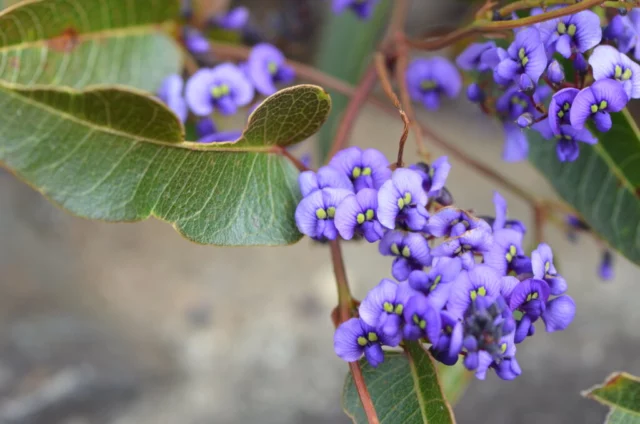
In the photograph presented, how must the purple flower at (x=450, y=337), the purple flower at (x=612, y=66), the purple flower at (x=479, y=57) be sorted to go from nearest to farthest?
1. the purple flower at (x=450, y=337)
2. the purple flower at (x=612, y=66)
3. the purple flower at (x=479, y=57)

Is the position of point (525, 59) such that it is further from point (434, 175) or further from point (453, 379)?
point (453, 379)

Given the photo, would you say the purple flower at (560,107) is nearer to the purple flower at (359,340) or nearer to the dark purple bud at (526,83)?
the dark purple bud at (526,83)

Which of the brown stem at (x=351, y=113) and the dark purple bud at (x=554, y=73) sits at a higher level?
the dark purple bud at (x=554, y=73)

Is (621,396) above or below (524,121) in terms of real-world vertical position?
below

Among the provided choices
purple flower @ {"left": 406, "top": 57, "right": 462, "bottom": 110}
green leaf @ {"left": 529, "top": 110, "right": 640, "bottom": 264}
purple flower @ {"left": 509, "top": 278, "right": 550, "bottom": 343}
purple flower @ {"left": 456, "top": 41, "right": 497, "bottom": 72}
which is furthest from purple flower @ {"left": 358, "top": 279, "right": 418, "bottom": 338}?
purple flower @ {"left": 406, "top": 57, "right": 462, "bottom": 110}

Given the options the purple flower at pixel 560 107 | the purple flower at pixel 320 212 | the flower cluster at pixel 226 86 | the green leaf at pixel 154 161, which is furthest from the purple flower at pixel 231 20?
the purple flower at pixel 560 107

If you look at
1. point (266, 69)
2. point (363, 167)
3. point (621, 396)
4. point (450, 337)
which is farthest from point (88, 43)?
point (621, 396)

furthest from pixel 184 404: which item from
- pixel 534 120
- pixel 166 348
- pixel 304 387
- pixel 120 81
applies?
pixel 534 120

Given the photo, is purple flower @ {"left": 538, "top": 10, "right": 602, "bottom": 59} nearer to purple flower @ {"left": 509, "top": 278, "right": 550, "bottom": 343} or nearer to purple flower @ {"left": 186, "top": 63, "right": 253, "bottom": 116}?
purple flower @ {"left": 509, "top": 278, "right": 550, "bottom": 343}
